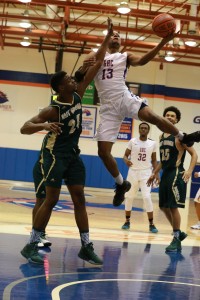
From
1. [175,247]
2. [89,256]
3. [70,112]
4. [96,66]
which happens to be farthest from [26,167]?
[70,112]

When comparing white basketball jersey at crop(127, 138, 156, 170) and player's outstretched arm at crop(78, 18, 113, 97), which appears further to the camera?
white basketball jersey at crop(127, 138, 156, 170)

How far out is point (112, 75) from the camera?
20.3 feet

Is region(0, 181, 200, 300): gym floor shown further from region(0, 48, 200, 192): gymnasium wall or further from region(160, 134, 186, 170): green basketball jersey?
region(0, 48, 200, 192): gymnasium wall

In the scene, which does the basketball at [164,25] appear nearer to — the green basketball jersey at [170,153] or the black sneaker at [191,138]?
the black sneaker at [191,138]

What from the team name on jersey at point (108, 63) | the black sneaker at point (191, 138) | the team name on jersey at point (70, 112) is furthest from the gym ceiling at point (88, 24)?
the team name on jersey at point (70, 112)

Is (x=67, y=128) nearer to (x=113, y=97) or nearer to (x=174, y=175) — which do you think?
(x=113, y=97)

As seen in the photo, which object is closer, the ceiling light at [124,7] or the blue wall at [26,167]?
the ceiling light at [124,7]

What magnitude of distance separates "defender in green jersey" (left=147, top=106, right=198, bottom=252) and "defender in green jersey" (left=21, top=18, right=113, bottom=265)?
1.95 metres

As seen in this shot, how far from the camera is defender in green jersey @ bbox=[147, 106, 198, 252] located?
23.9ft

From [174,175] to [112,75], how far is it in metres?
1.92

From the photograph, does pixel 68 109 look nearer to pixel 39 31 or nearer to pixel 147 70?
pixel 39 31

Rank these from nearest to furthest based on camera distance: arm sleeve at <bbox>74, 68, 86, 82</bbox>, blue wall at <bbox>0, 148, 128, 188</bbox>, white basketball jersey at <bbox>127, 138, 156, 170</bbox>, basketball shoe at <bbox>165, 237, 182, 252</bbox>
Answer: arm sleeve at <bbox>74, 68, 86, 82</bbox>
basketball shoe at <bbox>165, 237, 182, 252</bbox>
white basketball jersey at <bbox>127, 138, 156, 170</bbox>
blue wall at <bbox>0, 148, 128, 188</bbox>

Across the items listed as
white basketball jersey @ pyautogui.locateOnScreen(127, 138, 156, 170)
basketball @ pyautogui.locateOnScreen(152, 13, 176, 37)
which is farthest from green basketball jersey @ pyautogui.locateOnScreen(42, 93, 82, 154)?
white basketball jersey @ pyautogui.locateOnScreen(127, 138, 156, 170)

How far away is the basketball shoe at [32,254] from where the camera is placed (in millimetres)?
5477
